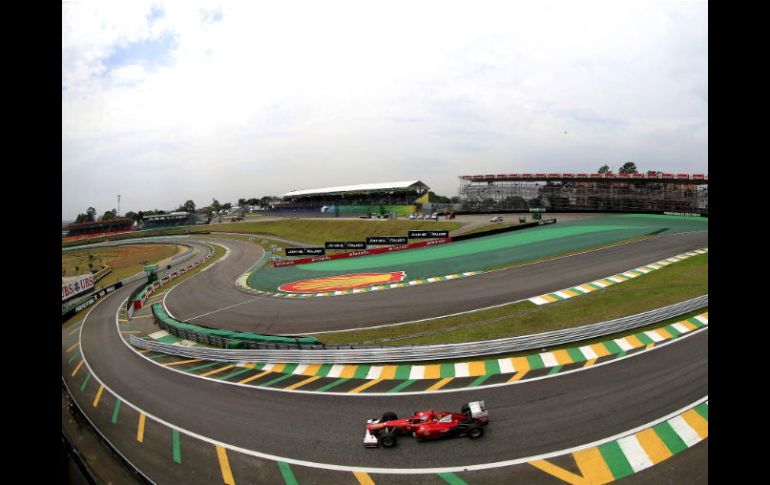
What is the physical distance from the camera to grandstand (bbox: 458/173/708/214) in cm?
6950

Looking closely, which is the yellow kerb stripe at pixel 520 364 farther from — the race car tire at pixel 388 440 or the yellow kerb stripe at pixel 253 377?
the yellow kerb stripe at pixel 253 377

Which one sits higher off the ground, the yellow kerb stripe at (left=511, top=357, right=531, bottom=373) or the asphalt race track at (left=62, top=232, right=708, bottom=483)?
the yellow kerb stripe at (left=511, top=357, right=531, bottom=373)

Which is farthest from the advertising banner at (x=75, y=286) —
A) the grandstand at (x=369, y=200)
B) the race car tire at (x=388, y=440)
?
the grandstand at (x=369, y=200)

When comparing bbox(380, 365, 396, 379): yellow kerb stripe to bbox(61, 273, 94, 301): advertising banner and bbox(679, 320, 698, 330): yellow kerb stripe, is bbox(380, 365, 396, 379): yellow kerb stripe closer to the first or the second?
bbox(679, 320, 698, 330): yellow kerb stripe

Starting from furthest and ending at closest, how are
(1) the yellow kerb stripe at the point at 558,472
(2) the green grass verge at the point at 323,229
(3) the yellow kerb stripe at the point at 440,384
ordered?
(2) the green grass verge at the point at 323,229 → (3) the yellow kerb stripe at the point at 440,384 → (1) the yellow kerb stripe at the point at 558,472

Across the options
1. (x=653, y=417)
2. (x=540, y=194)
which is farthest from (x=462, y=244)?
(x=540, y=194)

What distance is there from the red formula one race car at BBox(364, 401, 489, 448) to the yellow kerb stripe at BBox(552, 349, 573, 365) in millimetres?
5392

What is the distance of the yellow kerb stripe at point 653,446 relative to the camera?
34.4 feet

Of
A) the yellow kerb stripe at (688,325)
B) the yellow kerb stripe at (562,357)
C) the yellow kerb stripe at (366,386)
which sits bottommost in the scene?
the yellow kerb stripe at (366,386)

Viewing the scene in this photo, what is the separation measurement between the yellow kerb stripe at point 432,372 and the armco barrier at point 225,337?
6295 mm

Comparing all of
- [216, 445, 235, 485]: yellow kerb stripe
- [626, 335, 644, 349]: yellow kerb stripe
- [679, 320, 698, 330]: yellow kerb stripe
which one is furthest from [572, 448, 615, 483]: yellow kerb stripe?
[679, 320, 698, 330]: yellow kerb stripe

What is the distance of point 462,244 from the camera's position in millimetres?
47812

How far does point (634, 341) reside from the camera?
16781 millimetres
